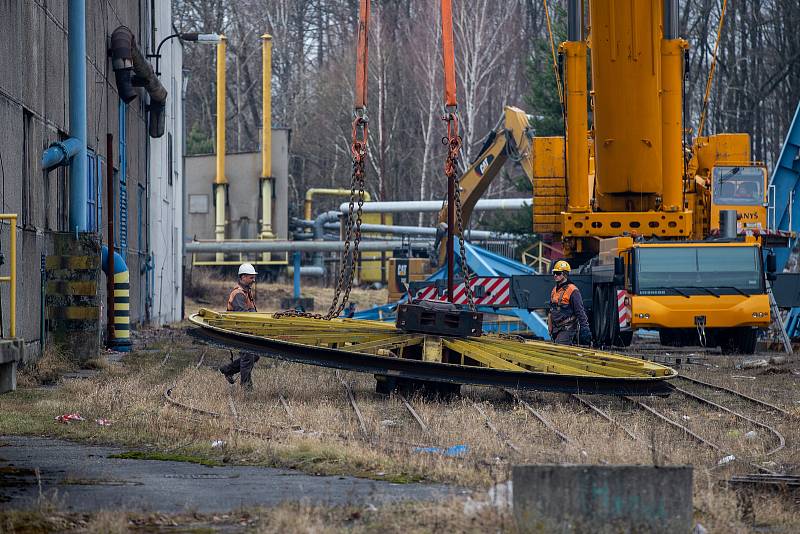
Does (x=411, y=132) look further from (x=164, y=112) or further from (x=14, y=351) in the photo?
(x=14, y=351)

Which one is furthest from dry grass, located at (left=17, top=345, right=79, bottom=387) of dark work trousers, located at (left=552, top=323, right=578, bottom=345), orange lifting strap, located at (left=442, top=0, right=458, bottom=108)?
dark work trousers, located at (left=552, top=323, right=578, bottom=345)

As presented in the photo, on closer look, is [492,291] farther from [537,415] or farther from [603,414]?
[537,415]

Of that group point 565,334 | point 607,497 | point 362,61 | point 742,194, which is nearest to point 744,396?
point 565,334

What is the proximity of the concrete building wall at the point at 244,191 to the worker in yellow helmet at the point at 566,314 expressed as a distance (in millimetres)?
35654

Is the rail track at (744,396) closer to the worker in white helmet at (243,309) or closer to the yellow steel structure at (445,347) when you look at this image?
the yellow steel structure at (445,347)

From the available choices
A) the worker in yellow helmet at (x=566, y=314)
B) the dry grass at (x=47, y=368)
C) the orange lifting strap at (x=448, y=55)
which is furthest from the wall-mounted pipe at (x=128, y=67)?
the orange lifting strap at (x=448, y=55)

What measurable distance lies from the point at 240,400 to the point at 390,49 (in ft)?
155

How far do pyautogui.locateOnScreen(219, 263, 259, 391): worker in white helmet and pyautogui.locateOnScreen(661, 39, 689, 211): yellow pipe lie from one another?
7294 millimetres

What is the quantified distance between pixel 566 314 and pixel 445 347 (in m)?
2.93

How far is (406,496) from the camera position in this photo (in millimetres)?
8648

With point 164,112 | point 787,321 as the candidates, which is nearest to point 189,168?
point 164,112

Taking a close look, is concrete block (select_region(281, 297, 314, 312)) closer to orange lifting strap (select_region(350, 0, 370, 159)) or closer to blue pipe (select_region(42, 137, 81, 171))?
blue pipe (select_region(42, 137, 81, 171))

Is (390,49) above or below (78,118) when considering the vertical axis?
above

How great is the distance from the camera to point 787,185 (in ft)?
94.3
